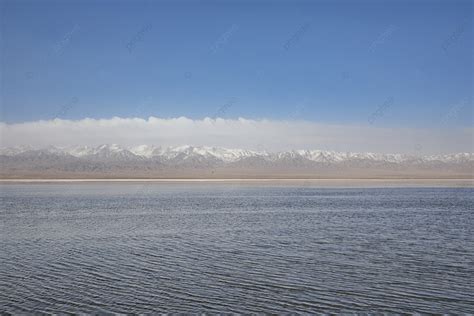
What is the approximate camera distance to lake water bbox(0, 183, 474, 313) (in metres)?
14.4

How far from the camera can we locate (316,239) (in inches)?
1041

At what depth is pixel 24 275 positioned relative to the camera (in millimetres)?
18172

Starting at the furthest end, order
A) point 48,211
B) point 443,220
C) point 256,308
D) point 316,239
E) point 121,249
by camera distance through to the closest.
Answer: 1. point 48,211
2. point 443,220
3. point 316,239
4. point 121,249
5. point 256,308

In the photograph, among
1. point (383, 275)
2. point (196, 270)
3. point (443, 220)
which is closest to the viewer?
point (383, 275)

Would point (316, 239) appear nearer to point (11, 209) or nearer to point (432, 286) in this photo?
point (432, 286)

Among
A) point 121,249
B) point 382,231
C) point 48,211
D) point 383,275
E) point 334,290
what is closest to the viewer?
point 334,290

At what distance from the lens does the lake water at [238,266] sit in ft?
47.4

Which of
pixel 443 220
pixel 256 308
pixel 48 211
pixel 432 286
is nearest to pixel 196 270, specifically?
pixel 256 308

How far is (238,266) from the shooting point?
63.8ft

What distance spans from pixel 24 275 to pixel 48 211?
2726 cm

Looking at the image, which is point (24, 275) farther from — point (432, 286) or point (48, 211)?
point (48, 211)

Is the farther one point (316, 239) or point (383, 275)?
point (316, 239)

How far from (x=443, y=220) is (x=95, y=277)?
26.3 metres

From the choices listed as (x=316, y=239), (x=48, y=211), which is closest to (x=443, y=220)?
(x=316, y=239)
